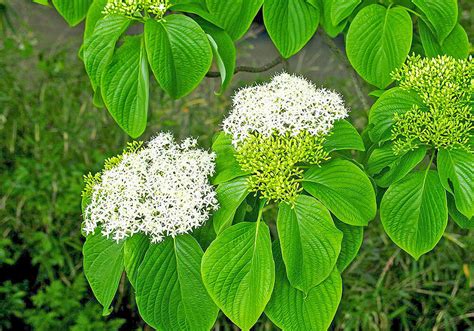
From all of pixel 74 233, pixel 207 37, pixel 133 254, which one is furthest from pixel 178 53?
pixel 74 233

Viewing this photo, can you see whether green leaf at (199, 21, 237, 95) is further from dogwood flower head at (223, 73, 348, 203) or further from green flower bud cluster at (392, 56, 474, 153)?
green flower bud cluster at (392, 56, 474, 153)

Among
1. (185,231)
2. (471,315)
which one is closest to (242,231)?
(185,231)

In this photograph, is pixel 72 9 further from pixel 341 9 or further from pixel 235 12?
pixel 341 9

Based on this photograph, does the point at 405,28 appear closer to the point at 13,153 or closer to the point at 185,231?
the point at 185,231

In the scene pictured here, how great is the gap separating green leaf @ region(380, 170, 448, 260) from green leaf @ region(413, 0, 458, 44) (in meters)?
0.22

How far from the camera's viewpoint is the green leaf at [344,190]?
78cm

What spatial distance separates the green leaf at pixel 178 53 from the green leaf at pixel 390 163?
0.79ft

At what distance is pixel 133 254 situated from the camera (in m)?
0.81

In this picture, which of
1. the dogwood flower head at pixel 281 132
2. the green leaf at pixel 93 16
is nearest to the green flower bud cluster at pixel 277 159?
the dogwood flower head at pixel 281 132

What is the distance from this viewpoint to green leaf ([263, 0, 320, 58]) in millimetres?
974

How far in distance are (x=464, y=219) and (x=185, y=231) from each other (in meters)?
0.35

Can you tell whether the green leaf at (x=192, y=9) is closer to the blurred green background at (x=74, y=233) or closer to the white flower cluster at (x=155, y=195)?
the white flower cluster at (x=155, y=195)

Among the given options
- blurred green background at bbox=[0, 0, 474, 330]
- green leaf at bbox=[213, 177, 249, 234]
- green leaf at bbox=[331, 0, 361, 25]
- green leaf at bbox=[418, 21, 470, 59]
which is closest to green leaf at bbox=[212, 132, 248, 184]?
green leaf at bbox=[213, 177, 249, 234]

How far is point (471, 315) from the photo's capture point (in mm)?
2027
